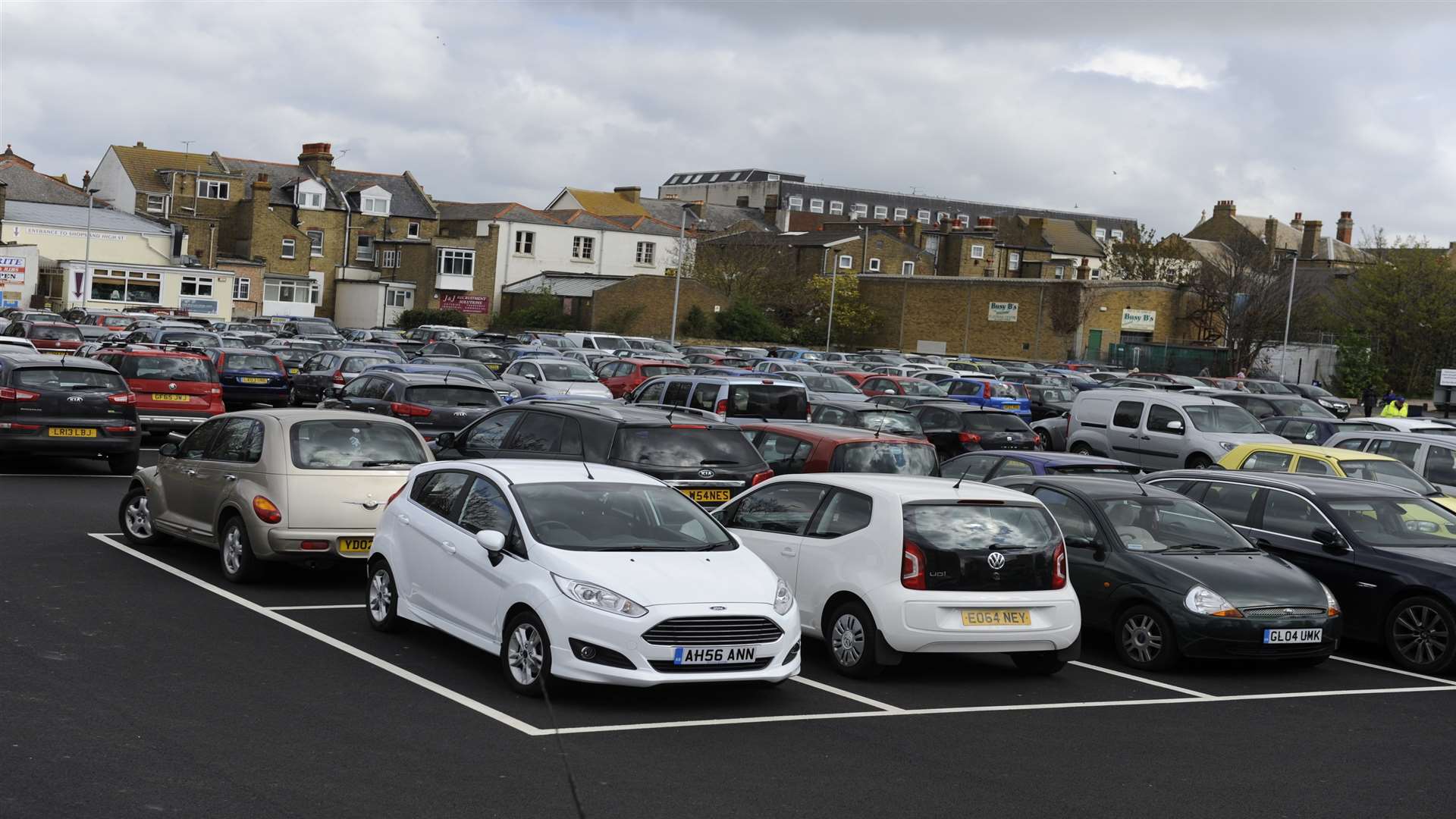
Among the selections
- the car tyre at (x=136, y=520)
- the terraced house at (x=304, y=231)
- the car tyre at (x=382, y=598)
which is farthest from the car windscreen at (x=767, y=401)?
the terraced house at (x=304, y=231)

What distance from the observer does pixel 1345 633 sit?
40.2 ft

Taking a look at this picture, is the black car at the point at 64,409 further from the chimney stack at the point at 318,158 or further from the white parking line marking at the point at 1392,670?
the chimney stack at the point at 318,158

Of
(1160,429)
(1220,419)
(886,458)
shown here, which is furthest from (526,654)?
(1220,419)

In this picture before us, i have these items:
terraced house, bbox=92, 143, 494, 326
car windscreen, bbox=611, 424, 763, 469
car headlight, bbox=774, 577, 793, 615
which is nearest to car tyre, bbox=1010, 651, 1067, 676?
car headlight, bbox=774, 577, 793, 615

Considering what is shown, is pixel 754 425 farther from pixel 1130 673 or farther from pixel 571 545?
pixel 571 545

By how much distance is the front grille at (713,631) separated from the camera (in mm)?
8422

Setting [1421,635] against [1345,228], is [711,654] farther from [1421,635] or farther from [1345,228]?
[1345,228]

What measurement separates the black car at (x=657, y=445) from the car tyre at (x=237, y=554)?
10.1 feet

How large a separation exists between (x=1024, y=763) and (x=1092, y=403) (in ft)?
64.5

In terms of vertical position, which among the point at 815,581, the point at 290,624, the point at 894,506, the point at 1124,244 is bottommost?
the point at 290,624

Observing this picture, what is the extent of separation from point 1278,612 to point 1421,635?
168 centimetres

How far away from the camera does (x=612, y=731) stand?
26.7ft

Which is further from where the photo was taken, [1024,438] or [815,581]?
[1024,438]

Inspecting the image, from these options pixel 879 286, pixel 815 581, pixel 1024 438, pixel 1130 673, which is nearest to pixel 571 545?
pixel 815 581
